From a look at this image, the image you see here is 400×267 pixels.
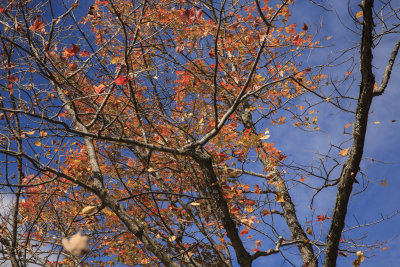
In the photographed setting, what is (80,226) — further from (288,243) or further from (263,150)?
(288,243)

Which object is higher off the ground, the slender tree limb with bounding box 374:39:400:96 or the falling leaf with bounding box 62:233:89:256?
the slender tree limb with bounding box 374:39:400:96

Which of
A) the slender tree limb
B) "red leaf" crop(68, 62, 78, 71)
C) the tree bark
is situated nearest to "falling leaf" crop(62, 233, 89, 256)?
the tree bark

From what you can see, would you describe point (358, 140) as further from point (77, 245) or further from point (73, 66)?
point (73, 66)

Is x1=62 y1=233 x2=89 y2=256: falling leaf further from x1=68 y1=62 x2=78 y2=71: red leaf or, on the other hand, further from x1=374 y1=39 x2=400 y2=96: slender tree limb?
x1=68 y1=62 x2=78 y2=71: red leaf

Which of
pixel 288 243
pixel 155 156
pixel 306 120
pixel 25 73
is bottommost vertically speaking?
pixel 288 243

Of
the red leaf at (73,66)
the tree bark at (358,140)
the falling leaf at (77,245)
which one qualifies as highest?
the red leaf at (73,66)

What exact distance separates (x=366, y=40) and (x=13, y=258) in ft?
22.0

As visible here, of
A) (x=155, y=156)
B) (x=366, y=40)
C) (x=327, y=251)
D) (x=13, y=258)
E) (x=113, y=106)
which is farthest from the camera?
(x=155, y=156)

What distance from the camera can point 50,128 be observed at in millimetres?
4391

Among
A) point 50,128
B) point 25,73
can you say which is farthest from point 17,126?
point 50,128

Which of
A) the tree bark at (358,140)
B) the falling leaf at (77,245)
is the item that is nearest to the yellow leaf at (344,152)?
the tree bark at (358,140)

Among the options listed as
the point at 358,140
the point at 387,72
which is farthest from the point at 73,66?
the point at 387,72

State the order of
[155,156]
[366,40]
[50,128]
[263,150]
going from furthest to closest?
[263,150] → [155,156] → [50,128] → [366,40]

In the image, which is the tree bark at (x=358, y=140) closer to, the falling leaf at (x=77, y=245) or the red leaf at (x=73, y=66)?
the falling leaf at (x=77, y=245)
